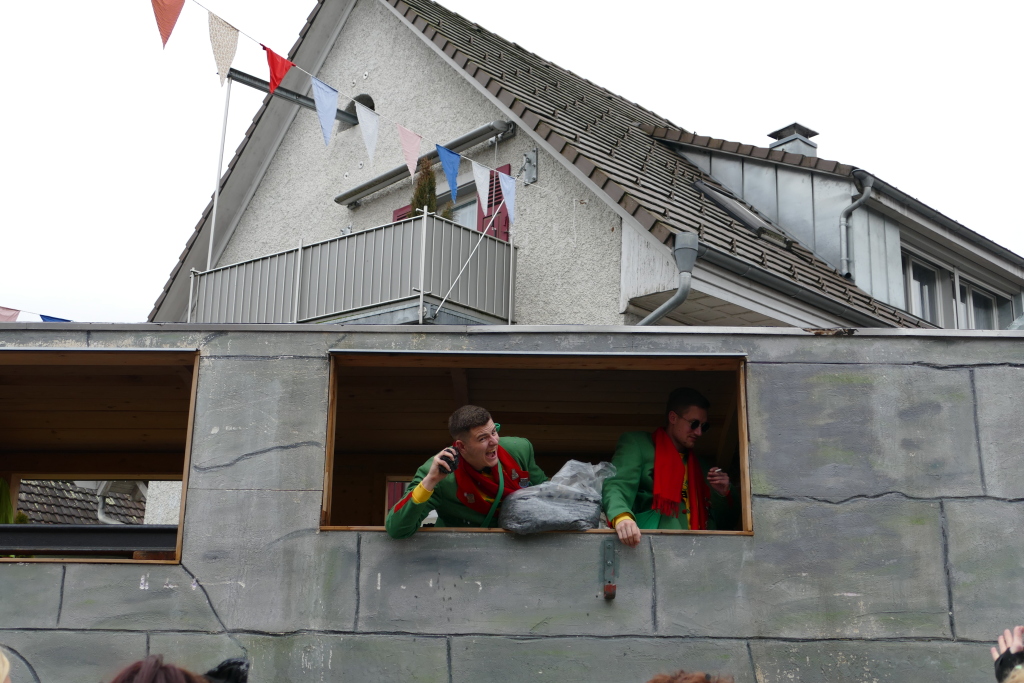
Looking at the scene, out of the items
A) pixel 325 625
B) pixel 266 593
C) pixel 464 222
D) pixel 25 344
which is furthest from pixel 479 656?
pixel 464 222

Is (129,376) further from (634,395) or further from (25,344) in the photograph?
(634,395)

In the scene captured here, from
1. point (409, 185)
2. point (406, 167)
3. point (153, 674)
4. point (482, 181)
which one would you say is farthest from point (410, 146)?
point (153, 674)

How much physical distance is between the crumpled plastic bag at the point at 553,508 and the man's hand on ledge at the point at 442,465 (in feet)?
1.68

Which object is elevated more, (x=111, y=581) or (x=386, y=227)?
(x=386, y=227)

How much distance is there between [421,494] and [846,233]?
25.6ft

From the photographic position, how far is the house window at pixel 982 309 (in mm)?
13141

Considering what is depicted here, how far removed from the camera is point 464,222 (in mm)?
12102

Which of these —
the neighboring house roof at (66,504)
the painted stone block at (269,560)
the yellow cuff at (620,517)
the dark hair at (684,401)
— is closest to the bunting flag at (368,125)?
the dark hair at (684,401)

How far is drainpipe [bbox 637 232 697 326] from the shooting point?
8547 mm

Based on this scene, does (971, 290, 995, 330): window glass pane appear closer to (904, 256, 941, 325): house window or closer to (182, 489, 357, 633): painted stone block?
(904, 256, 941, 325): house window

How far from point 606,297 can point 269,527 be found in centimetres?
517

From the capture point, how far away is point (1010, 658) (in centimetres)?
304

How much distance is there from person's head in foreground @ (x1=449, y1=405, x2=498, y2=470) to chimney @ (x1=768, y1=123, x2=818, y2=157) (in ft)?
30.0

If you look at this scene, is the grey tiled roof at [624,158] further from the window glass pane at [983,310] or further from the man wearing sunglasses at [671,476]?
the man wearing sunglasses at [671,476]
